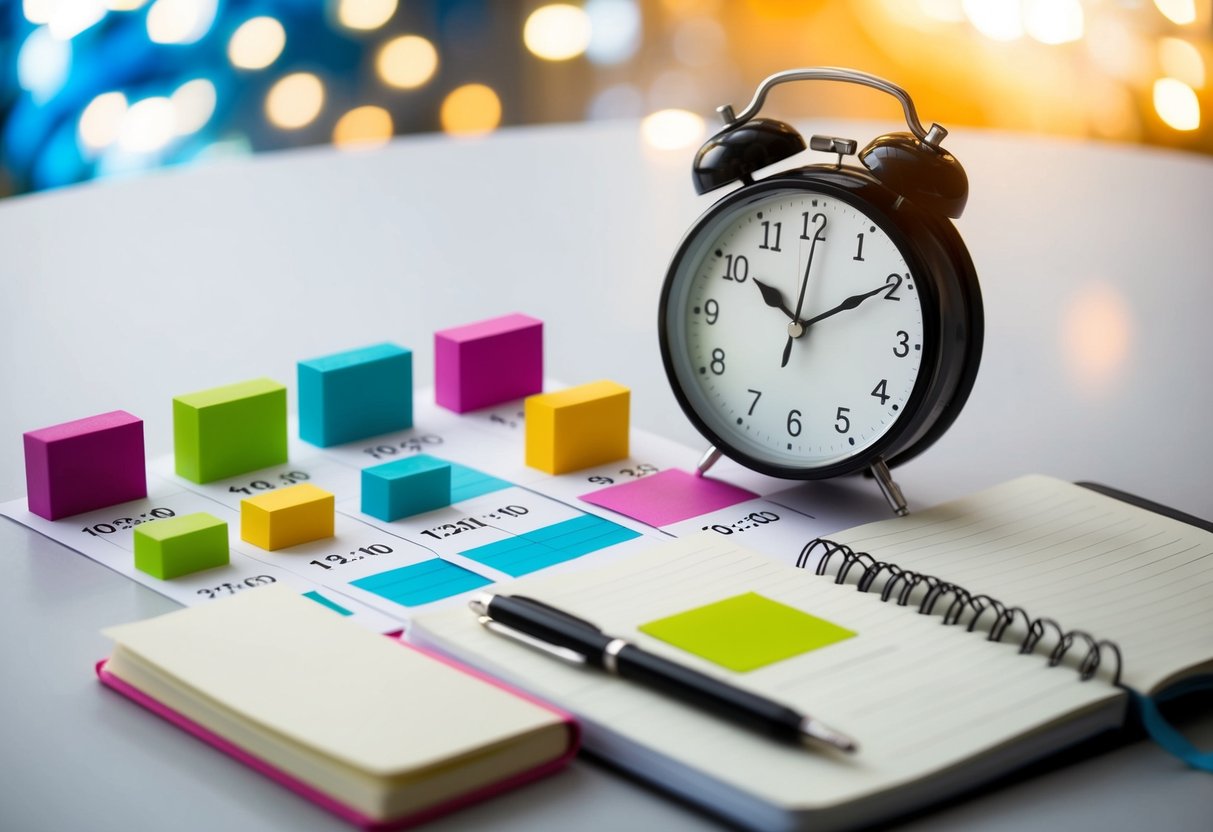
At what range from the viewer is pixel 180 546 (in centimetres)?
138

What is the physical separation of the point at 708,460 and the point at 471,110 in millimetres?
2859

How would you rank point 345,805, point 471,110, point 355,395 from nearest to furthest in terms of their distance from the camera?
point 345,805
point 355,395
point 471,110

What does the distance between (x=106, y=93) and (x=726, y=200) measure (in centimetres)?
257

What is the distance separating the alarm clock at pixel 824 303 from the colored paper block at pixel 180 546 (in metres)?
0.50

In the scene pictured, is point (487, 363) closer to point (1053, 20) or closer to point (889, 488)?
point (889, 488)

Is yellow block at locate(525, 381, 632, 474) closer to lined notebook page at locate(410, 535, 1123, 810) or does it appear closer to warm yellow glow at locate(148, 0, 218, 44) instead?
lined notebook page at locate(410, 535, 1123, 810)

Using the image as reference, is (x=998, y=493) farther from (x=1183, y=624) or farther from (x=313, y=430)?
(x=313, y=430)

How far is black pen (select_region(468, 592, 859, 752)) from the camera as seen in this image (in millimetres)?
1027

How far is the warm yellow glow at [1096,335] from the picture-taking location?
1.99m

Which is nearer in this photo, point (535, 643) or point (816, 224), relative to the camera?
point (535, 643)

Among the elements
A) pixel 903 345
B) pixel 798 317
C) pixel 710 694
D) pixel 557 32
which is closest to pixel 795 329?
pixel 798 317

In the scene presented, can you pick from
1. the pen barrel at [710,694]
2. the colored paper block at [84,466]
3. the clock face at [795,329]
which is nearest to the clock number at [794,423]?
the clock face at [795,329]

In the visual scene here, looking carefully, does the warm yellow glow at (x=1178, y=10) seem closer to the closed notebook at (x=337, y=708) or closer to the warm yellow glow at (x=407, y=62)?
the warm yellow glow at (x=407, y=62)

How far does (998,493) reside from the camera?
1.56 metres
